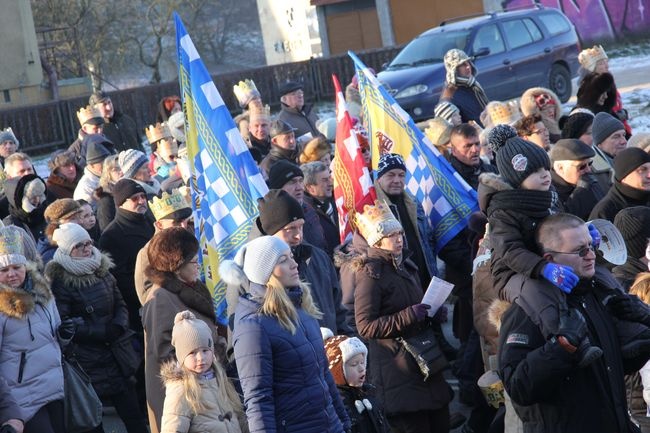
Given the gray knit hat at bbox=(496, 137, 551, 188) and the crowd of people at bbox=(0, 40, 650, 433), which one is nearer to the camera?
the crowd of people at bbox=(0, 40, 650, 433)

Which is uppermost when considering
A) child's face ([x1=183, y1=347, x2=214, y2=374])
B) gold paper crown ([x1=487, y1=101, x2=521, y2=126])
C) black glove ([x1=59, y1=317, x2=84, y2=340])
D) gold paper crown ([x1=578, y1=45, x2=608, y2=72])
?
gold paper crown ([x1=578, y1=45, x2=608, y2=72])

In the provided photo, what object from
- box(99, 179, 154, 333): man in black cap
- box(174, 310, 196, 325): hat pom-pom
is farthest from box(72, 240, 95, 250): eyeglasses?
box(174, 310, 196, 325): hat pom-pom

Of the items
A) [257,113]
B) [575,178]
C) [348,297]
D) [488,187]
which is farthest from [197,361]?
[257,113]

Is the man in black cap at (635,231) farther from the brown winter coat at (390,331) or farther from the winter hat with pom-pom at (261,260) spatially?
the winter hat with pom-pom at (261,260)

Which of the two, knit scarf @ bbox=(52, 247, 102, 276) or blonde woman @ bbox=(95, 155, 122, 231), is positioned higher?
blonde woman @ bbox=(95, 155, 122, 231)

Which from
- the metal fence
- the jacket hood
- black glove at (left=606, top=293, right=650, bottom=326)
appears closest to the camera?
black glove at (left=606, top=293, right=650, bottom=326)

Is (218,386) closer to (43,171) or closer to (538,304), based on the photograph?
(538,304)

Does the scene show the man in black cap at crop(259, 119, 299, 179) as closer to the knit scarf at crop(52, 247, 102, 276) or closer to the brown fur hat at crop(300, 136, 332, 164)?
the brown fur hat at crop(300, 136, 332, 164)

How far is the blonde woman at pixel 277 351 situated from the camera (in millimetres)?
5598

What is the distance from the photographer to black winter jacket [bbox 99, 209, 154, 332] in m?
9.15

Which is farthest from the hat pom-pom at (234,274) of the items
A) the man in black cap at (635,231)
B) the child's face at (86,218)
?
the child's face at (86,218)

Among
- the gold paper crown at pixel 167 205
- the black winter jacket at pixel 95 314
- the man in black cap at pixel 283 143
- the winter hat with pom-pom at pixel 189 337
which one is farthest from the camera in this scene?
the man in black cap at pixel 283 143

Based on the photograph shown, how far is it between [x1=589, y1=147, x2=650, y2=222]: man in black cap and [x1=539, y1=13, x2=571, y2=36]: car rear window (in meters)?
13.2

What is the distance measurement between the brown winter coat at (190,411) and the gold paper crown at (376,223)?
4.94ft
